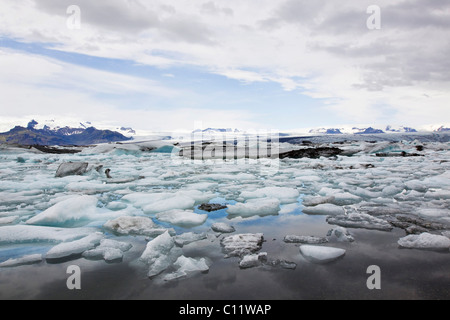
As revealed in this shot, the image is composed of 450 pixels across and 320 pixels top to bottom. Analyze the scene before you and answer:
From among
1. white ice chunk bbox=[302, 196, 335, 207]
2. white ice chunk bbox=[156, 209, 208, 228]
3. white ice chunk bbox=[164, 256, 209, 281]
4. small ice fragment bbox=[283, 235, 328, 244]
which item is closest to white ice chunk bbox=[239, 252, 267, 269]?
white ice chunk bbox=[164, 256, 209, 281]

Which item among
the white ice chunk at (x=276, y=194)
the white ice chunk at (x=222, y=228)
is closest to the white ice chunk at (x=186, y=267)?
the white ice chunk at (x=222, y=228)

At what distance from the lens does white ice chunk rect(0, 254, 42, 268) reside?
5.89 feet

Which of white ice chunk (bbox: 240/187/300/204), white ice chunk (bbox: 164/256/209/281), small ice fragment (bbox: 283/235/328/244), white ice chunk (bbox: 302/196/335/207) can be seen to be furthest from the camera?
white ice chunk (bbox: 240/187/300/204)

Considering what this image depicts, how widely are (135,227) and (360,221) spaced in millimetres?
2239

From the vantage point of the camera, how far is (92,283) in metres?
1.57

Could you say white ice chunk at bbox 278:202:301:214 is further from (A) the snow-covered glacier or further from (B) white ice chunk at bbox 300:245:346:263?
(B) white ice chunk at bbox 300:245:346:263

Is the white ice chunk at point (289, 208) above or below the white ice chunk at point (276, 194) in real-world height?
below

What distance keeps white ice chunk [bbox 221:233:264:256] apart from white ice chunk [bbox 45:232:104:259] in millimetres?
1083

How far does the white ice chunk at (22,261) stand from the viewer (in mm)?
1796

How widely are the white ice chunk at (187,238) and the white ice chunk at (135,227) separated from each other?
187 millimetres

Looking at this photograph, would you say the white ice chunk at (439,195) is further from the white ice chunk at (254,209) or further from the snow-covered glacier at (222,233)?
the white ice chunk at (254,209)

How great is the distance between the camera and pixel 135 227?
2.58 metres
